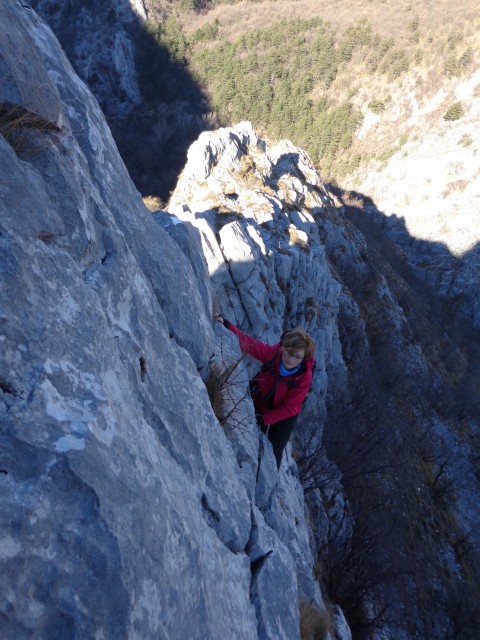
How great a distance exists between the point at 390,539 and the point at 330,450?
4331 mm

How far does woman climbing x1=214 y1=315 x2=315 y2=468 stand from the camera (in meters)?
4.99

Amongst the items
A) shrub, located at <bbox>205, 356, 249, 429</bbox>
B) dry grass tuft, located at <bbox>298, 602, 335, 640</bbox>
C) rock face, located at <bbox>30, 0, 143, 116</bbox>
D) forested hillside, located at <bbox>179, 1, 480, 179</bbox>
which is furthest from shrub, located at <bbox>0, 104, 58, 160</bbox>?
rock face, located at <bbox>30, 0, 143, 116</bbox>

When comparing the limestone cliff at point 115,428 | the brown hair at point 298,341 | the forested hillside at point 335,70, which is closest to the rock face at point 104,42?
the forested hillside at point 335,70

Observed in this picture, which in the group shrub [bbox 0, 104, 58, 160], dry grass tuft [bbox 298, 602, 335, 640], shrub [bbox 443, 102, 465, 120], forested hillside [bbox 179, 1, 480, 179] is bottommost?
dry grass tuft [bbox 298, 602, 335, 640]

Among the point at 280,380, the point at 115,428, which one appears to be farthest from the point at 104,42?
the point at 115,428

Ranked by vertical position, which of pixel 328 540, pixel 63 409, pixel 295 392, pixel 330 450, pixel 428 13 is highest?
pixel 428 13

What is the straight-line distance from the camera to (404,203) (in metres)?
56.2

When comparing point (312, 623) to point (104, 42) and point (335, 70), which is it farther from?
point (335, 70)

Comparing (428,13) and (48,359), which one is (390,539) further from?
(428,13)

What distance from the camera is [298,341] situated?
4891 mm

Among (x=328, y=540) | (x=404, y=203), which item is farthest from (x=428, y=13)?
(x=328, y=540)

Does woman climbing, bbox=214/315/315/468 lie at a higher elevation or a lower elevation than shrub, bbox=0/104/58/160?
lower

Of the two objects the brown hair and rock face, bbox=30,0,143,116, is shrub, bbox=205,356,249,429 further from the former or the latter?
rock face, bbox=30,0,143,116

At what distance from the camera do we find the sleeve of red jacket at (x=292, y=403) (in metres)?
5.26
